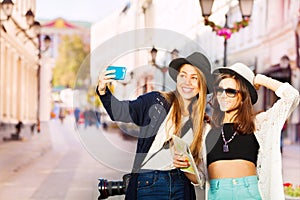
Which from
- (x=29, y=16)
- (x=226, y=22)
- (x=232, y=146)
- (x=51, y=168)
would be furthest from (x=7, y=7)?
(x=232, y=146)

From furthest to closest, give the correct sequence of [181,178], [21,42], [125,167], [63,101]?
[21,42] → [63,101] → [125,167] → [181,178]

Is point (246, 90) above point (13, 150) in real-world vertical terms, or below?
above

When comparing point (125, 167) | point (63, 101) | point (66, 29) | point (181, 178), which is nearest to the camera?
point (181, 178)

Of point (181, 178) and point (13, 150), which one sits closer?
point (181, 178)

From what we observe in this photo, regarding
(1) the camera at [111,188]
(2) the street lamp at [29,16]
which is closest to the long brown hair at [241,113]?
(1) the camera at [111,188]

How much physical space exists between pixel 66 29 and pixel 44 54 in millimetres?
277

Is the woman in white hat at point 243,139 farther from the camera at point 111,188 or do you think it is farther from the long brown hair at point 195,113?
the camera at point 111,188

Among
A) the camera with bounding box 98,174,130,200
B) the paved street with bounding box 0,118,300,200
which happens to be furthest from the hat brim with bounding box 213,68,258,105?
the paved street with bounding box 0,118,300,200

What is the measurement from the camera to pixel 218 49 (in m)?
5.16

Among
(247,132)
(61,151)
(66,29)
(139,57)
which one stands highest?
(66,29)

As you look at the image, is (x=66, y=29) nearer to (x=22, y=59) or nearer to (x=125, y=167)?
(x=22, y=59)

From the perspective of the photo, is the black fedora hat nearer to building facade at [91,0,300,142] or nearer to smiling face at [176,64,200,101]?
smiling face at [176,64,200,101]

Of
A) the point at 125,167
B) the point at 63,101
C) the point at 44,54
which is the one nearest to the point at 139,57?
the point at 125,167

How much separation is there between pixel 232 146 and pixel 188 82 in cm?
27
